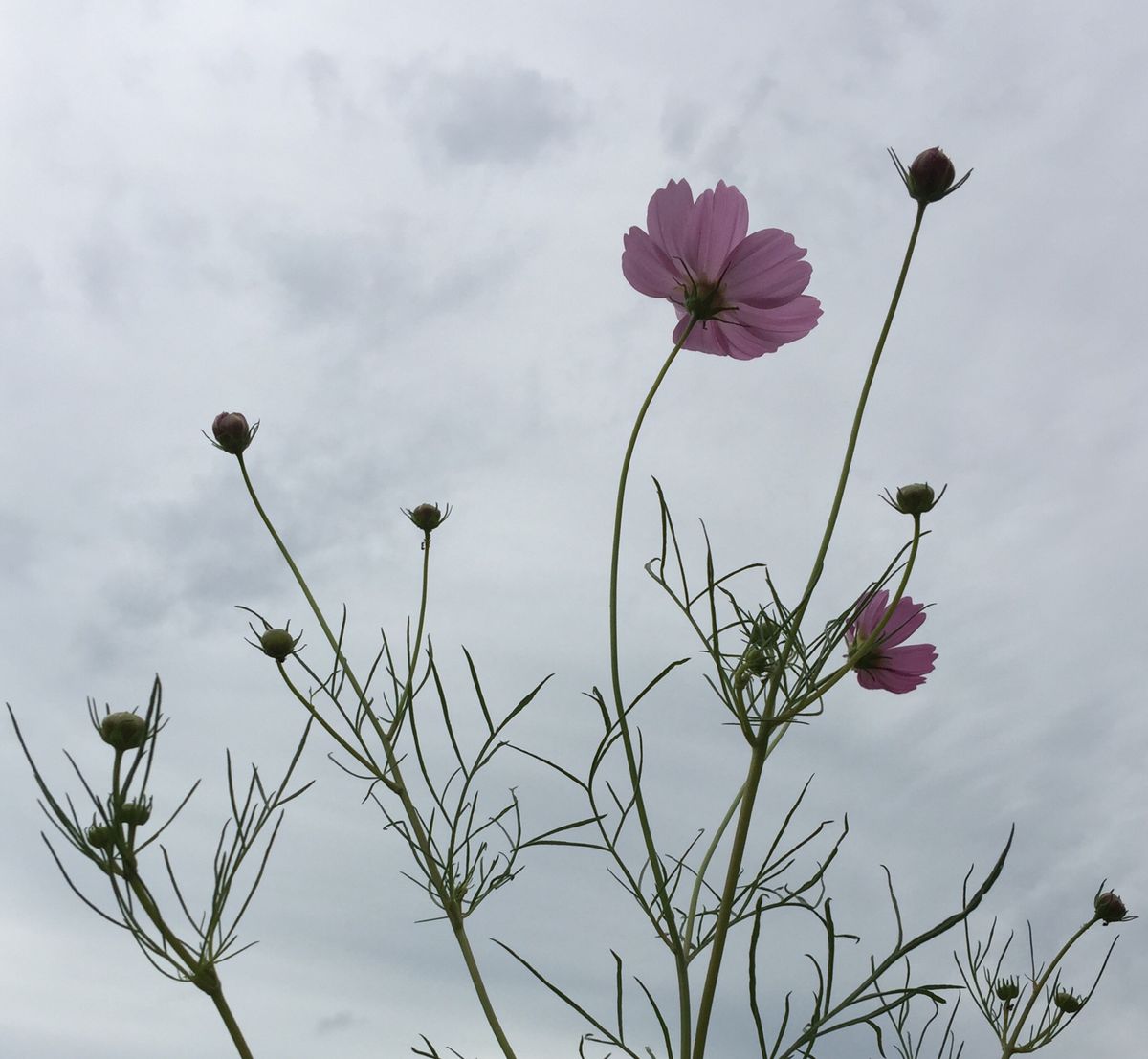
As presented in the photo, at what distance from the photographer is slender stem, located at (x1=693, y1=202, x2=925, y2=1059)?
712mm

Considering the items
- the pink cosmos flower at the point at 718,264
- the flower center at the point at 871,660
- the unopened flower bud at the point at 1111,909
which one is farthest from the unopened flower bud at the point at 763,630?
the unopened flower bud at the point at 1111,909

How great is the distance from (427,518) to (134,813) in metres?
0.82

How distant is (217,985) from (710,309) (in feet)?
2.22

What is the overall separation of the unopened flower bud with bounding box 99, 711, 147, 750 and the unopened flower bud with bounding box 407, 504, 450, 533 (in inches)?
30.9

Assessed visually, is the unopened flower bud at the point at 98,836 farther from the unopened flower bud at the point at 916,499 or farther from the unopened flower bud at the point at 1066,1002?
the unopened flower bud at the point at 1066,1002

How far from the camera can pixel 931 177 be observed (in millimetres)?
861

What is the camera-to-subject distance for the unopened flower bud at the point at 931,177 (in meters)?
0.86

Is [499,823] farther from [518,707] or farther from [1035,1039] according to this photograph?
[1035,1039]

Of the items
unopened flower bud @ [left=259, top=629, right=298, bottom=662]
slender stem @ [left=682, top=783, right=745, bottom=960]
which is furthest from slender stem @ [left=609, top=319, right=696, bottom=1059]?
unopened flower bud @ [left=259, top=629, right=298, bottom=662]

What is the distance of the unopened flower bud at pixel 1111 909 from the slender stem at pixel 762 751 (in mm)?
1071

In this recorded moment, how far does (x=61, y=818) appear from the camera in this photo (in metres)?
0.71

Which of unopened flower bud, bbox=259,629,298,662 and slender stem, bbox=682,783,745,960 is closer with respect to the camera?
slender stem, bbox=682,783,745,960

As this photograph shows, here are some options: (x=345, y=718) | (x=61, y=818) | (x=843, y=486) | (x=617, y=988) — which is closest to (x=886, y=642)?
(x=843, y=486)

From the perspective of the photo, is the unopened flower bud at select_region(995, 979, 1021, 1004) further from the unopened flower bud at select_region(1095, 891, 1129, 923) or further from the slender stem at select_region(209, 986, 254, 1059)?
the slender stem at select_region(209, 986, 254, 1059)
